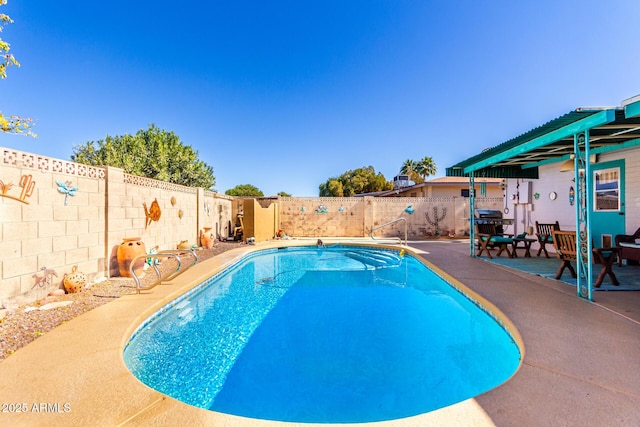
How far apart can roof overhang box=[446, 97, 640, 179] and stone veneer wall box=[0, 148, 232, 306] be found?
7797 mm

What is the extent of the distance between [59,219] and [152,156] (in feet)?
65.4

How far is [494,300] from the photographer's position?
4270mm

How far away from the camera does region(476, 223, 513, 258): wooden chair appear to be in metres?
8.27

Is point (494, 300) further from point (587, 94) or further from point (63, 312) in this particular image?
point (587, 94)

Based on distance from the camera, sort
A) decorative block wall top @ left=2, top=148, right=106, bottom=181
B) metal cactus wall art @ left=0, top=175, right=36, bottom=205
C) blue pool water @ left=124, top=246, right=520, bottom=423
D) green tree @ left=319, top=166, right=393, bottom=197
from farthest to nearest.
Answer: green tree @ left=319, top=166, right=393, bottom=197 → decorative block wall top @ left=2, top=148, right=106, bottom=181 → metal cactus wall art @ left=0, top=175, right=36, bottom=205 → blue pool water @ left=124, top=246, right=520, bottom=423

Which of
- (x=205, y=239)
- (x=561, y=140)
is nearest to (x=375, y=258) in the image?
(x=205, y=239)

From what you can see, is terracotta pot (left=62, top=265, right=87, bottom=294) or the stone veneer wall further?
terracotta pot (left=62, top=265, right=87, bottom=294)

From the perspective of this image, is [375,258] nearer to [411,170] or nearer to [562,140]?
[562,140]

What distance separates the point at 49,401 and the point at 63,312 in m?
2.56

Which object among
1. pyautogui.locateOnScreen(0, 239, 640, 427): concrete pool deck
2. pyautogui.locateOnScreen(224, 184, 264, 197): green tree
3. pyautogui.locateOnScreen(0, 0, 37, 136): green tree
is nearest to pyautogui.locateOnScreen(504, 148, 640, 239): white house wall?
pyautogui.locateOnScreen(0, 239, 640, 427): concrete pool deck

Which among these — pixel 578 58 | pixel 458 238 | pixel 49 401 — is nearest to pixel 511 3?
pixel 578 58

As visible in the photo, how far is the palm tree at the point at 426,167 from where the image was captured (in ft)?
119

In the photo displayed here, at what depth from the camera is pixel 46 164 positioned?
460cm

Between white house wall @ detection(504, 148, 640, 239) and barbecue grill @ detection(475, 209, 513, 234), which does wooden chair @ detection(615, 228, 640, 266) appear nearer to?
white house wall @ detection(504, 148, 640, 239)
